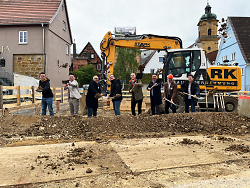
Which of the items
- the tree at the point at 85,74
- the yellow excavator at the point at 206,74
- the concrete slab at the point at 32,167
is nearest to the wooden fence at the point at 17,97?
the concrete slab at the point at 32,167

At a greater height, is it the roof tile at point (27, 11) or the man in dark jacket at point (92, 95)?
the roof tile at point (27, 11)

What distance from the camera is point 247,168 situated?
3.25 meters

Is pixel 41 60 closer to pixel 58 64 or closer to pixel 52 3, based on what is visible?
pixel 58 64

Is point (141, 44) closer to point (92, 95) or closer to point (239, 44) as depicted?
point (92, 95)

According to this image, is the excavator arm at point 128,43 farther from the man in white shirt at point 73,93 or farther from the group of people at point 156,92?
the man in white shirt at point 73,93

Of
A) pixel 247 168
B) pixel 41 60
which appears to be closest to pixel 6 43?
pixel 41 60

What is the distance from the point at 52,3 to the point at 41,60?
654cm

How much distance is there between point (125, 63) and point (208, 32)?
3062 cm

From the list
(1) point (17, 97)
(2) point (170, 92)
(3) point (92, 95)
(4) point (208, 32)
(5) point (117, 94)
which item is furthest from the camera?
(4) point (208, 32)

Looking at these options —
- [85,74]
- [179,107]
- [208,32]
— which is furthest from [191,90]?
[208,32]

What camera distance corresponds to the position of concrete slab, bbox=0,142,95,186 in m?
2.76

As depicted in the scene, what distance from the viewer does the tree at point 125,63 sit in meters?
39.8

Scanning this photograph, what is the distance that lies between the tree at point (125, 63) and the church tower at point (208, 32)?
961 inches

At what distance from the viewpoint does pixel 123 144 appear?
14.4 feet
